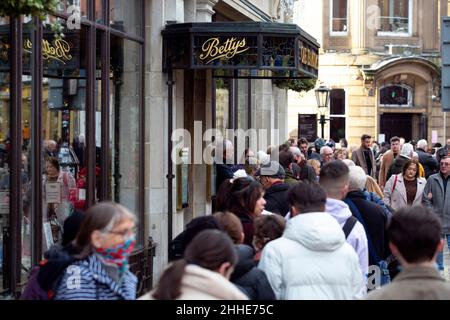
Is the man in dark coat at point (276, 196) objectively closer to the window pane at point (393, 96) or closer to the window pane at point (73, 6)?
the window pane at point (73, 6)

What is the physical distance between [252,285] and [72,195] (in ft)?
16.2

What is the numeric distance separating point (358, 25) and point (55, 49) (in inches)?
1251

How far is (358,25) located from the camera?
41.0m

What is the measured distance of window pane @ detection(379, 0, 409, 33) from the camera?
4131 cm

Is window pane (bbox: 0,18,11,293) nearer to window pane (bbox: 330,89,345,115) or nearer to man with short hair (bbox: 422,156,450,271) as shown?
man with short hair (bbox: 422,156,450,271)

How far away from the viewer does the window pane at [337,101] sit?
135 feet

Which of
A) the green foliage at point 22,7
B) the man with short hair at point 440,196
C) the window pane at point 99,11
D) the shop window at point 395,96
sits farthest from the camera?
the shop window at point 395,96

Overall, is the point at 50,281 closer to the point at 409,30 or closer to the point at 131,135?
the point at 131,135

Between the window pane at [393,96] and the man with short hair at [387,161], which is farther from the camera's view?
the window pane at [393,96]

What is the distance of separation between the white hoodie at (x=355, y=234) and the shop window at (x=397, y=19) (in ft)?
112

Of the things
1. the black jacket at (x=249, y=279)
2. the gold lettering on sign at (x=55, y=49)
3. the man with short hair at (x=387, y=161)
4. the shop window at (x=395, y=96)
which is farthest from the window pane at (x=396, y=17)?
the black jacket at (x=249, y=279)

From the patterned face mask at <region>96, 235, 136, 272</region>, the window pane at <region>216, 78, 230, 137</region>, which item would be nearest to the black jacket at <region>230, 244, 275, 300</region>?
the patterned face mask at <region>96, 235, 136, 272</region>

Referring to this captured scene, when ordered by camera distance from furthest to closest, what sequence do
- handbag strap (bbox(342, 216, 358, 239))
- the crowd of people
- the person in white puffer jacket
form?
1. handbag strap (bbox(342, 216, 358, 239))
2. the person in white puffer jacket
3. the crowd of people

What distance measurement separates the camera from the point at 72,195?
35.0 ft
